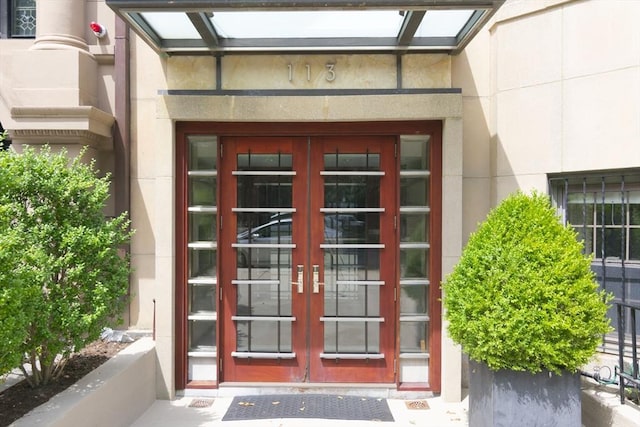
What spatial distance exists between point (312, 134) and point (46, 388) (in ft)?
11.0

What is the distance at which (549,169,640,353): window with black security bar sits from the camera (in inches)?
169

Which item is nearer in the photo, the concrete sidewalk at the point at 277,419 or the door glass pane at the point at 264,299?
the concrete sidewalk at the point at 277,419

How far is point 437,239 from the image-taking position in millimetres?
4855

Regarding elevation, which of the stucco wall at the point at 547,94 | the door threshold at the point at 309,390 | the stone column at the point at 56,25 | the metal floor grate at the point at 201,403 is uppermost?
the stone column at the point at 56,25

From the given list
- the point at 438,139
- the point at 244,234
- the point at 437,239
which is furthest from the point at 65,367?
the point at 438,139

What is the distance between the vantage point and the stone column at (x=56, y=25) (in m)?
4.98

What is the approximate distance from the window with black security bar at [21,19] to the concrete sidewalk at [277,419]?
4597 mm

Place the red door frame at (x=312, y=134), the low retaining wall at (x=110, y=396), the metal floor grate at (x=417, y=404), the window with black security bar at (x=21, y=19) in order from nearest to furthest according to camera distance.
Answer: the low retaining wall at (x=110, y=396)
the metal floor grate at (x=417, y=404)
the red door frame at (x=312, y=134)
the window with black security bar at (x=21, y=19)

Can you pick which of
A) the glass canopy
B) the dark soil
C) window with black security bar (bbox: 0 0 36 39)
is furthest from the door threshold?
window with black security bar (bbox: 0 0 36 39)

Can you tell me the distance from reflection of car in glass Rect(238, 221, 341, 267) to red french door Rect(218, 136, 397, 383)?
0.01 m

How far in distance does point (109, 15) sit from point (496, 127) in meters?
4.58

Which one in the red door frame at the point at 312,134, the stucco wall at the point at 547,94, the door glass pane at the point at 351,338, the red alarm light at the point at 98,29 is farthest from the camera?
the red alarm light at the point at 98,29

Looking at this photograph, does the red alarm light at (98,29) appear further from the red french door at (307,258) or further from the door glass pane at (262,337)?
the door glass pane at (262,337)

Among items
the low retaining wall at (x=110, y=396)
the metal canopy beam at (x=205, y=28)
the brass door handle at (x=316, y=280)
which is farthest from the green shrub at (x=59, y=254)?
the brass door handle at (x=316, y=280)
